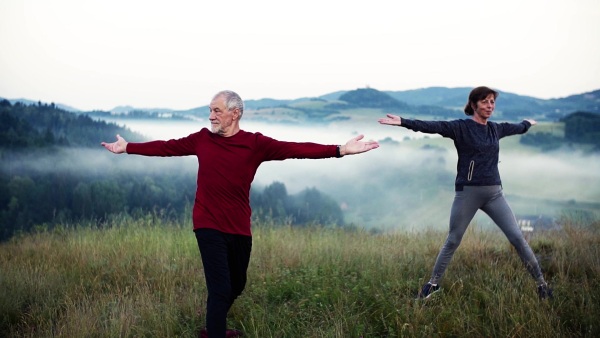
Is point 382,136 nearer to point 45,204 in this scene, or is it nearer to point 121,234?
point 45,204

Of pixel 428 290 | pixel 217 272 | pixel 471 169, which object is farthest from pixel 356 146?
pixel 428 290

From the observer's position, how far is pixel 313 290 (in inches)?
230

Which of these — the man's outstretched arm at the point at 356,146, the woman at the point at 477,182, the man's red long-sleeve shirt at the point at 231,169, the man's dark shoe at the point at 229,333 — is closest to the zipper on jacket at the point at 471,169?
the woman at the point at 477,182

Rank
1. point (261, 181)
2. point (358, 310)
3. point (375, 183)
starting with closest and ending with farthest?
point (358, 310), point (261, 181), point (375, 183)

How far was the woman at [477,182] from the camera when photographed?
5.71 metres

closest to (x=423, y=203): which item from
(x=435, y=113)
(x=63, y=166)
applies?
(x=435, y=113)

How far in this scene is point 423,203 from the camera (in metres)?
102

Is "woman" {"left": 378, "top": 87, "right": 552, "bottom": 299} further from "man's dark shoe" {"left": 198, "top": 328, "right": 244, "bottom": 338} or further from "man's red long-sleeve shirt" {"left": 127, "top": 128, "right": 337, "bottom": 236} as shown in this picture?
"man's dark shoe" {"left": 198, "top": 328, "right": 244, "bottom": 338}

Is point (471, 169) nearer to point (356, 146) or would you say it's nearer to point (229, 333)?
point (356, 146)

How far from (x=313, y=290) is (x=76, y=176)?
211 ft

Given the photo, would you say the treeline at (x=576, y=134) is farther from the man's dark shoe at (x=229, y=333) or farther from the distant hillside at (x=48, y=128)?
the man's dark shoe at (x=229, y=333)

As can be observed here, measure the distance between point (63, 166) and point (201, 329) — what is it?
232 ft

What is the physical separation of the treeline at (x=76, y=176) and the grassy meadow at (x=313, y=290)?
35422 mm

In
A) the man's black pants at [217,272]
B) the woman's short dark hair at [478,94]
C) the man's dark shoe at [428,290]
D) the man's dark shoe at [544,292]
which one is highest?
the woman's short dark hair at [478,94]
